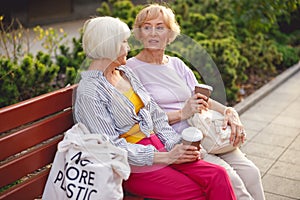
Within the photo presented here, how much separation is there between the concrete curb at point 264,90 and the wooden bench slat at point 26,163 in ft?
11.3

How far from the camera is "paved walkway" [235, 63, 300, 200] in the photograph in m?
4.11

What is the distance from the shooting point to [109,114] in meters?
2.71

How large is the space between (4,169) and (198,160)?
3.49 ft

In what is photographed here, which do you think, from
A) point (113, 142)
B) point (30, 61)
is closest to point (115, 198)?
point (113, 142)

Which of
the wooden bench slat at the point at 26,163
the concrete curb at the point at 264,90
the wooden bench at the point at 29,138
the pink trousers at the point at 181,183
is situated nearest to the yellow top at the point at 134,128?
the pink trousers at the point at 181,183

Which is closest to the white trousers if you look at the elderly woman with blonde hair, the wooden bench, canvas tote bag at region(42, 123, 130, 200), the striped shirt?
the elderly woman with blonde hair

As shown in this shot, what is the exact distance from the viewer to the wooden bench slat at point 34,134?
8.47ft

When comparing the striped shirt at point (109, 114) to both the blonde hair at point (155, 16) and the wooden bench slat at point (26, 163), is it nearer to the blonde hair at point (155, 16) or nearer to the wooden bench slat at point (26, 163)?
the wooden bench slat at point (26, 163)

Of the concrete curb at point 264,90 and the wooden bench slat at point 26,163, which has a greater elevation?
the wooden bench slat at point 26,163

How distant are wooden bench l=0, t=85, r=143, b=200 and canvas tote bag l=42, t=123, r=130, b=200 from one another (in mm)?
226

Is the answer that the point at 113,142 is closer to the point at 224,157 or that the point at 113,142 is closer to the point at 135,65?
the point at 135,65

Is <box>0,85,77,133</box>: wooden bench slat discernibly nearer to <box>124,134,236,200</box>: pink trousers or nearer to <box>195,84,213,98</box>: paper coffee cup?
<box>124,134,236,200</box>: pink trousers

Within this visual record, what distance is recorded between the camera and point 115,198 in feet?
8.10

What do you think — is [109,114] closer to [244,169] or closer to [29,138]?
[29,138]
